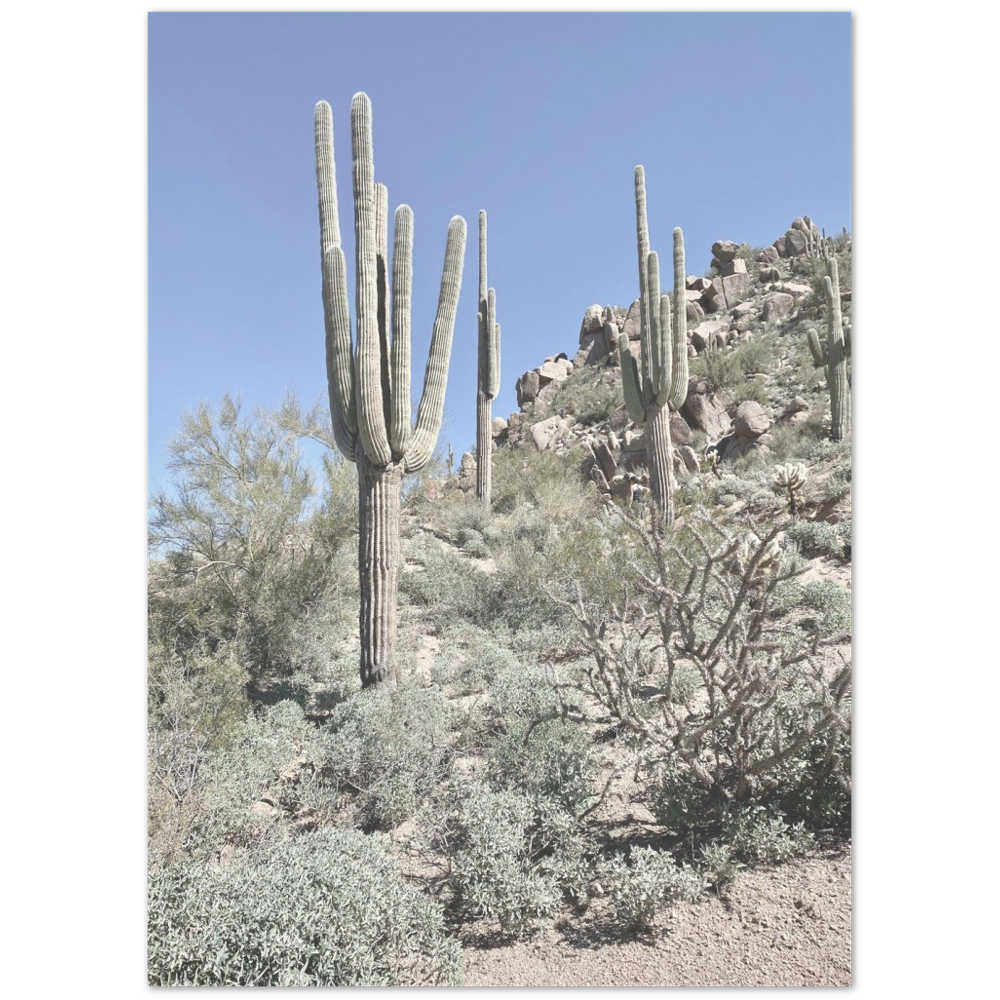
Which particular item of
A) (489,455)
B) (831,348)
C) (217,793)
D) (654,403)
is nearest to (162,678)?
(217,793)

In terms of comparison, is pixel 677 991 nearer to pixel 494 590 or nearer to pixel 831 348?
pixel 494 590

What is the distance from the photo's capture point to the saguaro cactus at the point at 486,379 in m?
12.4

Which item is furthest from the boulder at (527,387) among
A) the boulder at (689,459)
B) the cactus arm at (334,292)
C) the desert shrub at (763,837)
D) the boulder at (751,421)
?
the desert shrub at (763,837)

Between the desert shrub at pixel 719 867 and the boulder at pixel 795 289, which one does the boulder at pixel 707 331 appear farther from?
the desert shrub at pixel 719 867

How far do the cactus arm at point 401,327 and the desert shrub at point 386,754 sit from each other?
2.35 m

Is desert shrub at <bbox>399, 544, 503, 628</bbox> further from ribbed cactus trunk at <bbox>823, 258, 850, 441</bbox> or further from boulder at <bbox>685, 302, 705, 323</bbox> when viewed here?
boulder at <bbox>685, 302, 705, 323</bbox>

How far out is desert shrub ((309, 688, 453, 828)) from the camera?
11.8 feet

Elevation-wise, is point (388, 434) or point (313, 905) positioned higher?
point (388, 434)

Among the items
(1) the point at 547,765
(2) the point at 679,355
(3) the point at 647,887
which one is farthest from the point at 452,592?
(2) the point at 679,355

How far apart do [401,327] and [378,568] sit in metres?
2.29

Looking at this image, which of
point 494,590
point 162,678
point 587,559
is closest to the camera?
point 162,678

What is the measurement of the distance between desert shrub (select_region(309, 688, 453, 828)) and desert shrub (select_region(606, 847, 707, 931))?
138 cm

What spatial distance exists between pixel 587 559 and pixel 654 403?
3.97 m

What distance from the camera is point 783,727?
10.8 feet
